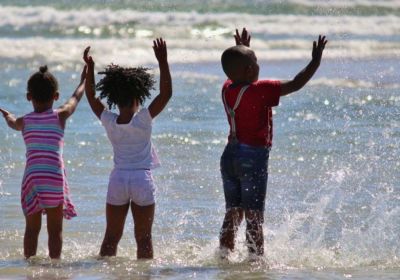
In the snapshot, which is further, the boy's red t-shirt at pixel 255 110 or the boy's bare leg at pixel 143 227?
the boy's bare leg at pixel 143 227

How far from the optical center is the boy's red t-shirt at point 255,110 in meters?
6.57

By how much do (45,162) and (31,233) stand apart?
1.56 ft

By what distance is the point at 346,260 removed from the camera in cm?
694

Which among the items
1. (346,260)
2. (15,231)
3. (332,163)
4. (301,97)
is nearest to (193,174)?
(332,163)

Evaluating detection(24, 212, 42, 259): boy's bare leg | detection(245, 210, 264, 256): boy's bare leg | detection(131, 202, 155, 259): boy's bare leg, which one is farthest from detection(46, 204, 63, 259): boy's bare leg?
detection(245, 210, 264, 256): boy's bare leg

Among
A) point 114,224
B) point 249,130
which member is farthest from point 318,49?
point 114,224

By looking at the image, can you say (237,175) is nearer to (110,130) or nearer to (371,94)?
(110,130)

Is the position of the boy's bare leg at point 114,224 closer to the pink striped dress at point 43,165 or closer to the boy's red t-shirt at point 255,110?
the pink striped dress at point 43,165

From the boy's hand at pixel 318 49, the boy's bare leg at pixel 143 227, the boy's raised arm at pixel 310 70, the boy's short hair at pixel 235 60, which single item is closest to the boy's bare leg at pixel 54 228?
the boy's bare leg at pixel 143 227

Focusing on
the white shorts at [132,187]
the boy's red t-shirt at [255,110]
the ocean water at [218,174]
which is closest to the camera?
the boy's red t-shirt at [255,110]

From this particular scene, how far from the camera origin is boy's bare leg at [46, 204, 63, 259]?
6.84 metres

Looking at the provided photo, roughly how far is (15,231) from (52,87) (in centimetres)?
150

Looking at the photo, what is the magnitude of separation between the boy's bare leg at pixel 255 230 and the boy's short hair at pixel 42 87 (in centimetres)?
145

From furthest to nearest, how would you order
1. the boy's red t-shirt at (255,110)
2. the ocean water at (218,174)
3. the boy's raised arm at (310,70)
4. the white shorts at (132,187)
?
the ocean water at (218,174) < the white shorts at (132,187) < the boy's red t-shirt at (255,110) < the boy's raised arm at (310,70)
